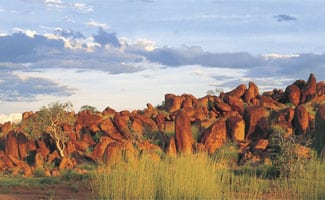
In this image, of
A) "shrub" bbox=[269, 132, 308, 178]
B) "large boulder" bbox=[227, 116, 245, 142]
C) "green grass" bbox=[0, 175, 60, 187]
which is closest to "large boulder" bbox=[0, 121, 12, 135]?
"large boulder" bbox=[227, 116, 245, 142]

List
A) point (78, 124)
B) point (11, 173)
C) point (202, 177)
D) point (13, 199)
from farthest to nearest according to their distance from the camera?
point (78, 124) → point (11, 173) → point (13, 199) → point (202, 177)

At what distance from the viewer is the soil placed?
1530 centimetres

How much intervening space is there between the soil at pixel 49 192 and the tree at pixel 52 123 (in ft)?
25.4

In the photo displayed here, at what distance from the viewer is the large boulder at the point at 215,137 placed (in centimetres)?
2564

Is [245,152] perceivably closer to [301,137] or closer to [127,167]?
[301,137]

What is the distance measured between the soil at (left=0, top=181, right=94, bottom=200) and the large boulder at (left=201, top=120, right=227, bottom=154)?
835 centimetres

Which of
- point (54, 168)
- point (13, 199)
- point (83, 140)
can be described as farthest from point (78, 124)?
point (13, 199)

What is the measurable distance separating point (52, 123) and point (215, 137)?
296 inches

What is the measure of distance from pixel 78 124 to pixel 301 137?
11.3 metres

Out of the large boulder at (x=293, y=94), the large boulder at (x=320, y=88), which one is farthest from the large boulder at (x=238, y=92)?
the large boulder at (x=320, y=88)

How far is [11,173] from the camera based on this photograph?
2344cm

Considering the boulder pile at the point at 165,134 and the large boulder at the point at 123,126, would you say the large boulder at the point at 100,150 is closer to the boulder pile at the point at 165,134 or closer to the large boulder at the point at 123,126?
A: the boulder pile at the point at 165,134

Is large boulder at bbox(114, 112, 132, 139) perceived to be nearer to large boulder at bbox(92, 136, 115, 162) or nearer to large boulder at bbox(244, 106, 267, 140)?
large boulder at bbox(92, 136, 115, 162)

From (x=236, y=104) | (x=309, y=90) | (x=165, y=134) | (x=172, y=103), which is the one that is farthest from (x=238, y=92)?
(x=165, y=134)
